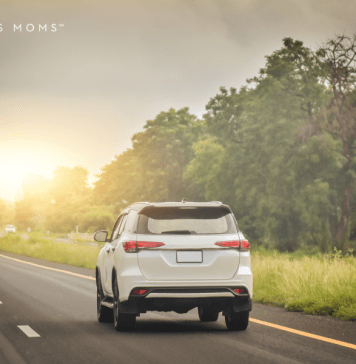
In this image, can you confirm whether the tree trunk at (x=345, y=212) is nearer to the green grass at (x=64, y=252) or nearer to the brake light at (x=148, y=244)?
the green grass at (x=64, y=252)

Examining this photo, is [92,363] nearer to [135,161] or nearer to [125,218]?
[125,218]

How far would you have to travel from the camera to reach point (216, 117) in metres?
64.8

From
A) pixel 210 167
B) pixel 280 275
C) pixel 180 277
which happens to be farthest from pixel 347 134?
pixel 180 277

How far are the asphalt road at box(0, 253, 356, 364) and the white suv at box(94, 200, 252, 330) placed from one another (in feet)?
1.58

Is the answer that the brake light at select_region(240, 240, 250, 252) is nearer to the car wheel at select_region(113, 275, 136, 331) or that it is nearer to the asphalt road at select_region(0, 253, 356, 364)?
the asphalt road at select_region(0, 253, 356, 364)

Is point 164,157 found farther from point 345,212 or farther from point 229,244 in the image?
point 229,244

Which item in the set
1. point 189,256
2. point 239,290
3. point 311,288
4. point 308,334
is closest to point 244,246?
point 239,290

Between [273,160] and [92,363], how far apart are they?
43.6m

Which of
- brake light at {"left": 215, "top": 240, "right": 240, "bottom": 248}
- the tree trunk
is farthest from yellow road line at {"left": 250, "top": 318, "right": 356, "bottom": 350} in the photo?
A: the tree trunk

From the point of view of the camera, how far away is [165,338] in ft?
32.6

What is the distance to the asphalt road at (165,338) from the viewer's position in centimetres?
828

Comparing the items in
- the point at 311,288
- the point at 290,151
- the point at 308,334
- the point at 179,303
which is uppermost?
the point at 290,151

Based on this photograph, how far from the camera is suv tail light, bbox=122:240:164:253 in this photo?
32.7 feet

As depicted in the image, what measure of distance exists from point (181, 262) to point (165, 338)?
1.02m
